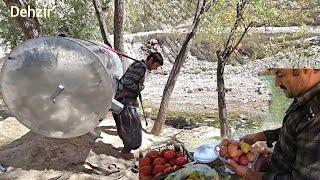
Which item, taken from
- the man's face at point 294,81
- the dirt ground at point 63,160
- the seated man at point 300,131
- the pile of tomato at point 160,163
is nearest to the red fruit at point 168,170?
the pile of tomato at point 160,163

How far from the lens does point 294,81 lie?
1.87 meters

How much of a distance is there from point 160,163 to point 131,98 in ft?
8.43

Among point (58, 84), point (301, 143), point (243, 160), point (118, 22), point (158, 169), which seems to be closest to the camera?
point (301, 143)

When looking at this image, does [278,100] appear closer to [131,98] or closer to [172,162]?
[131,98]

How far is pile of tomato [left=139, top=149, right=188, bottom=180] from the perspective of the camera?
2.81 metres

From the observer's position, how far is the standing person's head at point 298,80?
1835 millimetres

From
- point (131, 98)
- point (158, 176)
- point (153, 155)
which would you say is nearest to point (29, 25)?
point (131, 98)

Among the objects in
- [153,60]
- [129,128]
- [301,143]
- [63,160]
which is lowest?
[63,160]

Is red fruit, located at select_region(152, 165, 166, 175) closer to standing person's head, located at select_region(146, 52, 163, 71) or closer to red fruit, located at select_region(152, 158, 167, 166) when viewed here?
red fruit, located at select_region(152, 158, 167, 166)

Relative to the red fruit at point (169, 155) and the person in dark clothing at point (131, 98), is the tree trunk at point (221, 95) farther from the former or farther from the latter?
the red fruit at point (169, 155)

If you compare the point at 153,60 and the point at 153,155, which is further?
the point at 153,60

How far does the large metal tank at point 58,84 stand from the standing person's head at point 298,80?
69.8 inches

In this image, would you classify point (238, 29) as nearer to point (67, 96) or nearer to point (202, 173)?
point (67, 96)

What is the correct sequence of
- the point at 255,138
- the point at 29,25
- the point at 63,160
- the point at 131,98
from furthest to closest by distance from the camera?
the point at 29,25
the point at 131,98
the point at 63,160
the point at 255,138
